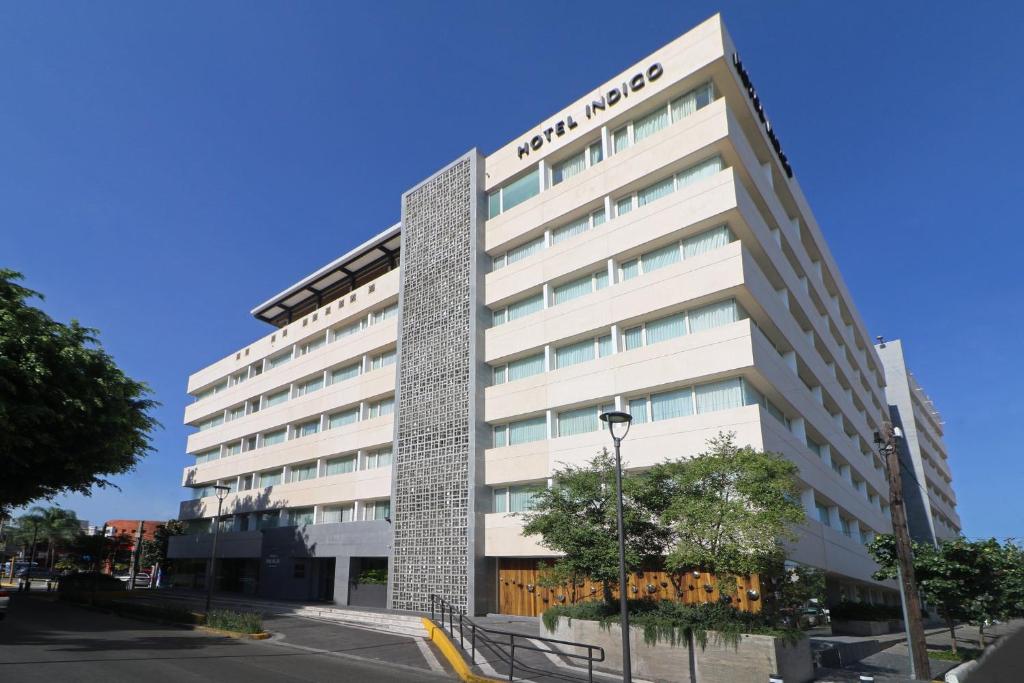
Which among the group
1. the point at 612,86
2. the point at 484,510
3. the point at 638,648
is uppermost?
the point at 612,86

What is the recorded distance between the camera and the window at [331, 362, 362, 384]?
43.1 m

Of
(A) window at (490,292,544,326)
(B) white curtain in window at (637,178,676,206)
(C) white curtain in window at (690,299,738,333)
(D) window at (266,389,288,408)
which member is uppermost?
(B) white curtain in window at (637,178,676,206)

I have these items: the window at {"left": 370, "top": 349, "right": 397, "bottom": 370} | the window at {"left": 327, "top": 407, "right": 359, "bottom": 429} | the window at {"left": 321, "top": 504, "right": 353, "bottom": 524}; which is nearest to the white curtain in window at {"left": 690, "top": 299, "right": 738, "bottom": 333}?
the window at {"left": 370, "top": 349, "right": 397, "bottom": 370}

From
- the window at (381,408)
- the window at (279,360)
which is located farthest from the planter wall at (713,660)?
the window at (279,360)

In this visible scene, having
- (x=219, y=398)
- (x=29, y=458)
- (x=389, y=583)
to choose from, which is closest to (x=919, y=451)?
(x=389, y=583)

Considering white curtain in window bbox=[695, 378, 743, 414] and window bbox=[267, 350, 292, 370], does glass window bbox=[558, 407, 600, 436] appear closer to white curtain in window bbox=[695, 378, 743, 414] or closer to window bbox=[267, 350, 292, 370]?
white curtain in window bbox=[695, 378, 743, 414]

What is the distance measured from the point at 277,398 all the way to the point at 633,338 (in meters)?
32.7

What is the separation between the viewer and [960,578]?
932 inches

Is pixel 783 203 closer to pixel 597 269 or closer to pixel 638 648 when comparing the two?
pixel 597 269

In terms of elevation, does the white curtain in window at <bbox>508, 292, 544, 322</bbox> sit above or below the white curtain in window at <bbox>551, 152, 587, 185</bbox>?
below

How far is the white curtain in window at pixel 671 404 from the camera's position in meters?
26.0

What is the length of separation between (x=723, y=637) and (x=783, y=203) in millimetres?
26232

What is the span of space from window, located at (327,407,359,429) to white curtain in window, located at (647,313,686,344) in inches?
859

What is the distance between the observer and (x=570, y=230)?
1266 inches
